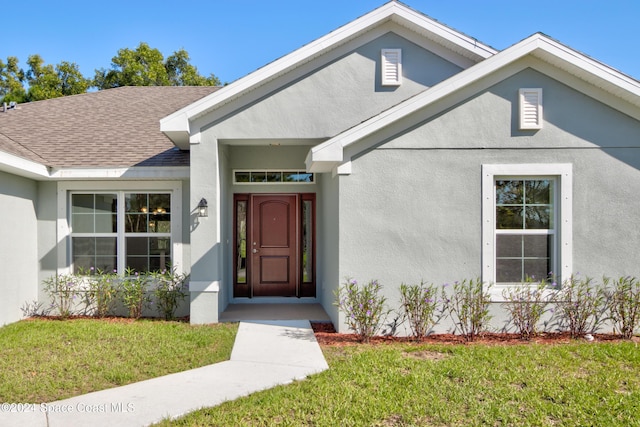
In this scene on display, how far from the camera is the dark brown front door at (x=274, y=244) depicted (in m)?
9.61

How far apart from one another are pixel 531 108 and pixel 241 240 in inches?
247

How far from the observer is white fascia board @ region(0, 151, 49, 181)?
23.2ft

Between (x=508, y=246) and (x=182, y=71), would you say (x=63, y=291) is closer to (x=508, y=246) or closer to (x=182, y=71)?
(x=508, y=246)

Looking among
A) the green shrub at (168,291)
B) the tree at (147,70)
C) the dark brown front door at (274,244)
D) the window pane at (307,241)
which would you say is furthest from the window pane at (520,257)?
the tree at (147,70)

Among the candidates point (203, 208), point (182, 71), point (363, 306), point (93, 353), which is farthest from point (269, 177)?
point (182, 71)

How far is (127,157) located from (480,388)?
24.6 ft

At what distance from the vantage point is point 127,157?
339 inches

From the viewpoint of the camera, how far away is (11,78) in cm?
2681

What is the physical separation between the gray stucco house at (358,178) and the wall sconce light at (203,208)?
0.16 ft

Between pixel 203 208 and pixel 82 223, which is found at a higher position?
pixel 203 208

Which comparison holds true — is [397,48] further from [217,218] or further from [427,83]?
[217,218]

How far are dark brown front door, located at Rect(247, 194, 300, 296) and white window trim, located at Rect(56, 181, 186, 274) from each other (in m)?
1.71

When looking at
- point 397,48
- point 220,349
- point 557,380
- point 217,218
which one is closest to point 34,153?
point 217,218

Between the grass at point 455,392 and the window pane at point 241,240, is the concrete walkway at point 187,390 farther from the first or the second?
the window pane at point 241,240
